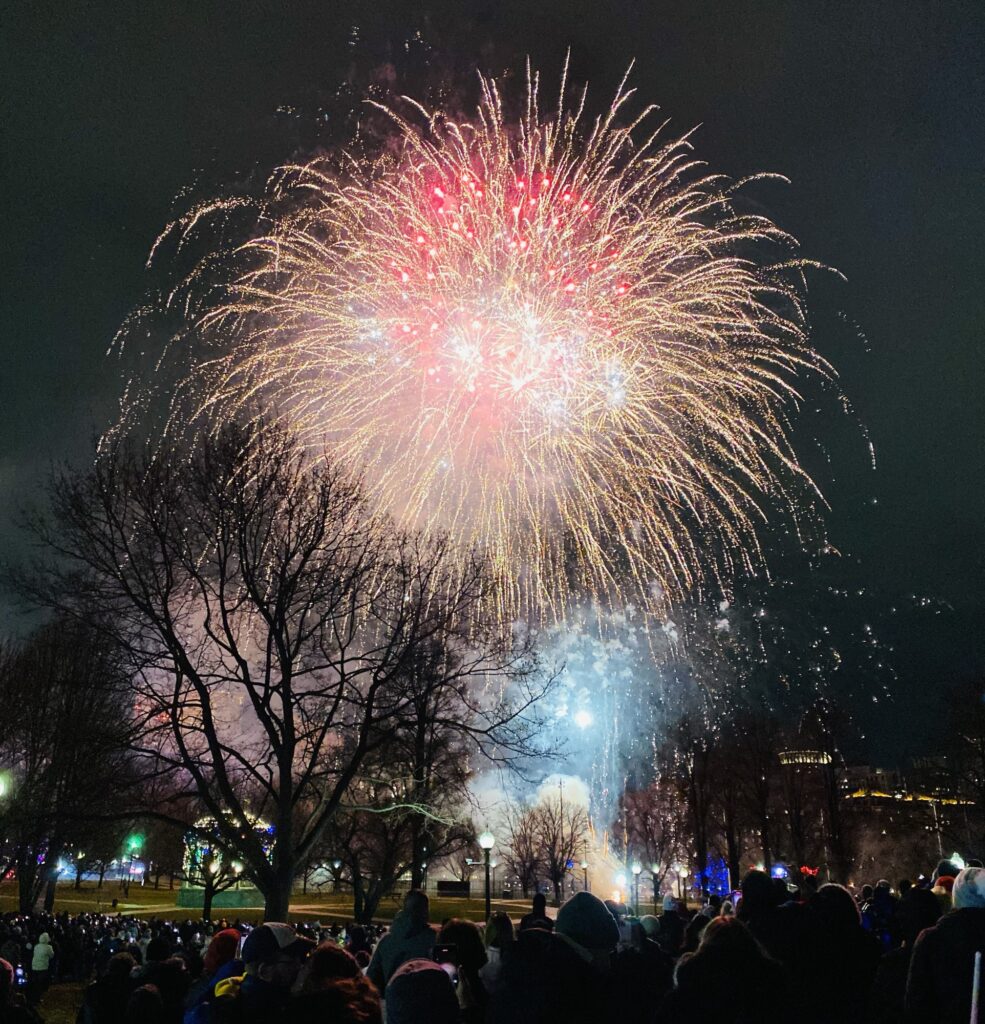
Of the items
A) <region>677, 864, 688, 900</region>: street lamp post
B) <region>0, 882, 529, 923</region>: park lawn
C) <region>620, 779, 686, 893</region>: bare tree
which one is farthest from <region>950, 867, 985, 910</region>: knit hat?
<region>677, 864, 688, 900</region>: street lamp post

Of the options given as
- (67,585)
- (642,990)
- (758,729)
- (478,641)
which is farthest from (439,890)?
(642,990)

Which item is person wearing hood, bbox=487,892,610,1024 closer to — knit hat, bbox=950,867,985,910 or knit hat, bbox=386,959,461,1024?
knit hat, bbox=386,959,461,1024

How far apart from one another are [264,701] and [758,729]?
41469 millimetres

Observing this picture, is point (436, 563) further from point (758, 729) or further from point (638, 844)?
point (638, 844)

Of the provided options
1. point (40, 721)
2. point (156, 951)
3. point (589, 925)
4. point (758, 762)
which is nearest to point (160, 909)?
point (40, 721)

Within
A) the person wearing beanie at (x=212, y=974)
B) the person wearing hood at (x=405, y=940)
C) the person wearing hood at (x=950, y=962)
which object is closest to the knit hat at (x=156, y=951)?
the person wearing beanie at (x=212, y=974)

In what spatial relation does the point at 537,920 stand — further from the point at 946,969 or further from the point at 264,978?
the point at 946,969

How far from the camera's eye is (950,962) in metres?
4.61

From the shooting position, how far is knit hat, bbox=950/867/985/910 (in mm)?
4715

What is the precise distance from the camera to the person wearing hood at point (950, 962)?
4539 millimetres

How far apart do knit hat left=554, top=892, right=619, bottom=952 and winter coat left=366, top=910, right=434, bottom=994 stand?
2093 millimetres

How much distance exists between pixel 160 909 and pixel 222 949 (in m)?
60.4

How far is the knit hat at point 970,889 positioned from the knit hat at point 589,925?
1.99 meters

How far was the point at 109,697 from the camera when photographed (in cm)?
3538
